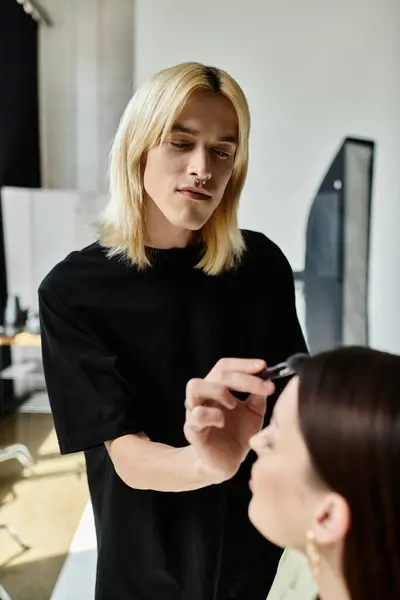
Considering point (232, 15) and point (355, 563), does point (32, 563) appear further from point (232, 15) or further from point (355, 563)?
point (232, 15)

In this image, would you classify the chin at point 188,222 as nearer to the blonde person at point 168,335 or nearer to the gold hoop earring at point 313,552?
the blonde person at point 168,335

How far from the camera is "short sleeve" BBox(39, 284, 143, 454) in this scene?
0.60 m

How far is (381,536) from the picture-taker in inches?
15.6

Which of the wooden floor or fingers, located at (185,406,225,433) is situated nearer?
fingers, located at (185,406,225,433)

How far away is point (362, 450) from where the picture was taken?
0.39m

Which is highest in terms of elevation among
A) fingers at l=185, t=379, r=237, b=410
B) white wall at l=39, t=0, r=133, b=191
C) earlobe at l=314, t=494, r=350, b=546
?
white wall at l=39, t=0, r=133, b=191

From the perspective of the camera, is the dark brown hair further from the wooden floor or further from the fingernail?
the wooden floor

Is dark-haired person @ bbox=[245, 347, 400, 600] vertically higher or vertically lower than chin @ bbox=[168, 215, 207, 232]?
lower

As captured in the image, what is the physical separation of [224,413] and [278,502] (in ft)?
0.33

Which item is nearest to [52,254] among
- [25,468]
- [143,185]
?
[143,185]

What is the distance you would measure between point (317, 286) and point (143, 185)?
28 cm

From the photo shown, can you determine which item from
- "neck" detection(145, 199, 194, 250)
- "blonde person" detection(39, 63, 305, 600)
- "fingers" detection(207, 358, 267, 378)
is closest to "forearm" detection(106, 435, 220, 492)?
"blonde person" detection(39, 63, 305, 600)

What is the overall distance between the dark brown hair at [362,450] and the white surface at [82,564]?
40 centimetres

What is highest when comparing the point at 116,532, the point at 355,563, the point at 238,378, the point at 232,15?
the point at 232,15
